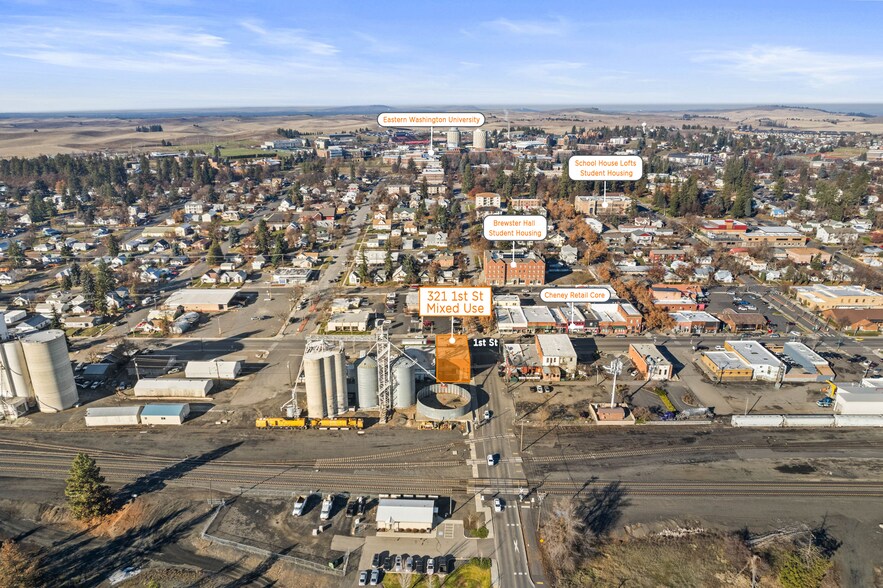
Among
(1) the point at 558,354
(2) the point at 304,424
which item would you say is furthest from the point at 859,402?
(2) the point at 304,424

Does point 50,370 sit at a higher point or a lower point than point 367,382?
higher

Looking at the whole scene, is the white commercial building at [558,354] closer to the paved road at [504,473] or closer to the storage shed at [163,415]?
the paved road at [504,473]

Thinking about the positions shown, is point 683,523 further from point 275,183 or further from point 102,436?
point 275,183

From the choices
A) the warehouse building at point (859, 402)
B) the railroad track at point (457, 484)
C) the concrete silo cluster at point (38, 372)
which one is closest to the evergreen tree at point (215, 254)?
the concrete silo cluster at point (38, 372)

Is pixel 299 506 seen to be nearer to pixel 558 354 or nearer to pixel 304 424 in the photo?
pixel 304 424

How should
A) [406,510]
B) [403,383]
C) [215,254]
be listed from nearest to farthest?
[406,510] < [403,383] < [215,254]
